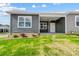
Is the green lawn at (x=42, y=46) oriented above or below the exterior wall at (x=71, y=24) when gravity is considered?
below

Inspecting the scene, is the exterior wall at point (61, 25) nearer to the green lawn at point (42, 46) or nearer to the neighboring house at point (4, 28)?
the green lawn at point (42, 46)

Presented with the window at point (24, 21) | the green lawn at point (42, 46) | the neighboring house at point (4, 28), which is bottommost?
the green lawn at point (42, 46)

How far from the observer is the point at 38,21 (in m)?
10.0

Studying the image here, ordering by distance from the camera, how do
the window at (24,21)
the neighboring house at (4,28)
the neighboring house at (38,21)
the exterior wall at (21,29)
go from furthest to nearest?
the window at (24,21)
the neighboring house at (38,21)
the exterior wall at (21,29)
the neighboring house at (4,28)

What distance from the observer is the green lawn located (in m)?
8.36

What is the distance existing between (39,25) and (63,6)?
1.47 metres

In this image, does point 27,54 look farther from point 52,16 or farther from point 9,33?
point 52,16

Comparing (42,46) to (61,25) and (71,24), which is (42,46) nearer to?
(71,24)

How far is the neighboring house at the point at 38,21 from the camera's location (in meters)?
9.50

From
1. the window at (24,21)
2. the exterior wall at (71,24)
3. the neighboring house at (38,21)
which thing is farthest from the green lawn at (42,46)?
the window at (24,21)

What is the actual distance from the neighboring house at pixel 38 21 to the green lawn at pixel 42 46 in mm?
617

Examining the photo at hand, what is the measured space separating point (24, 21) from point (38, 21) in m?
0.64

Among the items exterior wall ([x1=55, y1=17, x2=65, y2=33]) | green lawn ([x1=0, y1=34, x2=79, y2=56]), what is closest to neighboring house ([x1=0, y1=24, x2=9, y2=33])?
green lawn ([x1=0, y1=34, x2=79, y2=56])

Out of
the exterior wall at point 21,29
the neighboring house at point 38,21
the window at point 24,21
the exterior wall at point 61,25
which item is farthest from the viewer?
the exterior wall at point 61,25
